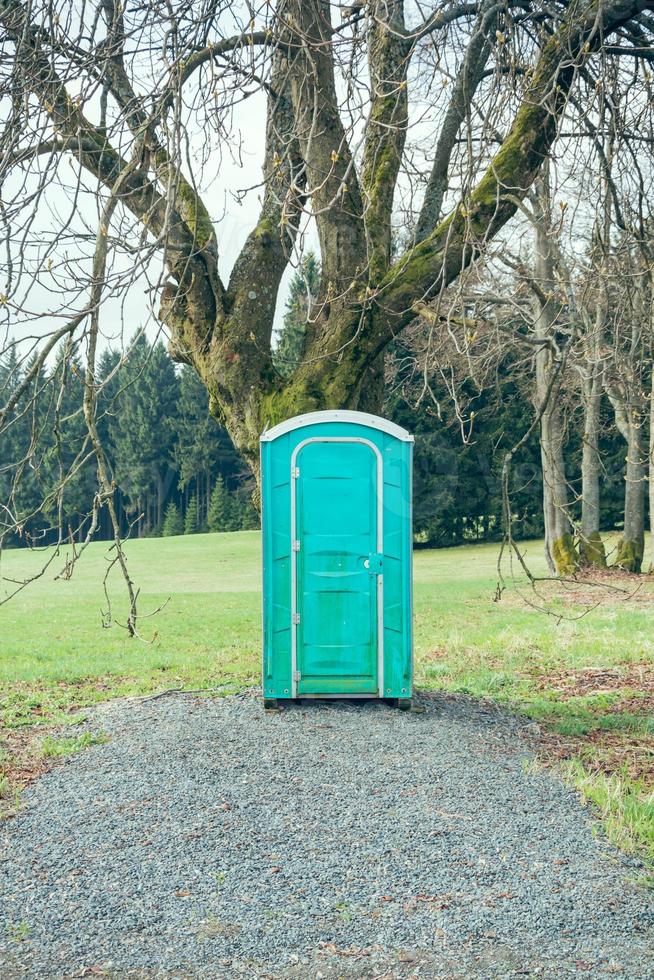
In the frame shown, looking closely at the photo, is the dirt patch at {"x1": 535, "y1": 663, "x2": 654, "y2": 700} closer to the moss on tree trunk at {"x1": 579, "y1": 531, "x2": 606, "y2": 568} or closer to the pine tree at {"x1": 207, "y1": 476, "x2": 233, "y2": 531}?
the moss on tree trunk at {"x1": 579, "y1": 531, "x2": 606, "y2": 568}

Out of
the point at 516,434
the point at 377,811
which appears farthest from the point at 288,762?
the point at 516,434

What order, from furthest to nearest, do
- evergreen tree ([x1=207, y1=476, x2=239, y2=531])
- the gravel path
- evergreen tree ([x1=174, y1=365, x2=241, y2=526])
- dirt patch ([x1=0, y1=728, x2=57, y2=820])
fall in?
evergreen tree ([x1=174, y1=365, x2=241, y2=526])
evergreen tree ([x1=207, y1=476, x2=239, y2=531])
dirt patch ([x1=0, y1=728, x2=57, y2=820])
the gravel path

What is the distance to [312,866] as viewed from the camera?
4.11 m

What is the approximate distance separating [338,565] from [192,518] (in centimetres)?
3467

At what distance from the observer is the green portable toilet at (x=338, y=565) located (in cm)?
659

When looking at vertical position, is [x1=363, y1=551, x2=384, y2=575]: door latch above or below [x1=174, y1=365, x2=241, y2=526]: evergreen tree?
below

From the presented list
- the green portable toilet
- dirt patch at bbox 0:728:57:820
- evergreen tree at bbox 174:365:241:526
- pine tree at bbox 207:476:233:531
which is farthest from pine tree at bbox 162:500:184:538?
the green portable toilet

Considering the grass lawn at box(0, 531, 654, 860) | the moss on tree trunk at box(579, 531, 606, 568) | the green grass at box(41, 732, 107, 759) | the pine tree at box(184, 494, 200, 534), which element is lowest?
the grass lawn at box(0, 531, 654, 860)

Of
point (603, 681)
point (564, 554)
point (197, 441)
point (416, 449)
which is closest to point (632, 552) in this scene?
point (564, 554)

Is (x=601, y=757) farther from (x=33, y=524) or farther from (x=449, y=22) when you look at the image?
(x=33, y=524)

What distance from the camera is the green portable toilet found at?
6.59m

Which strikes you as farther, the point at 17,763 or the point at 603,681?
the point at 603,681

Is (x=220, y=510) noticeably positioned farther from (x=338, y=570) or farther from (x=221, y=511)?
(x=338, y=570)

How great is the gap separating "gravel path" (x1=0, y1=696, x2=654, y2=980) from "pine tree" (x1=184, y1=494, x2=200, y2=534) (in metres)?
34.8
